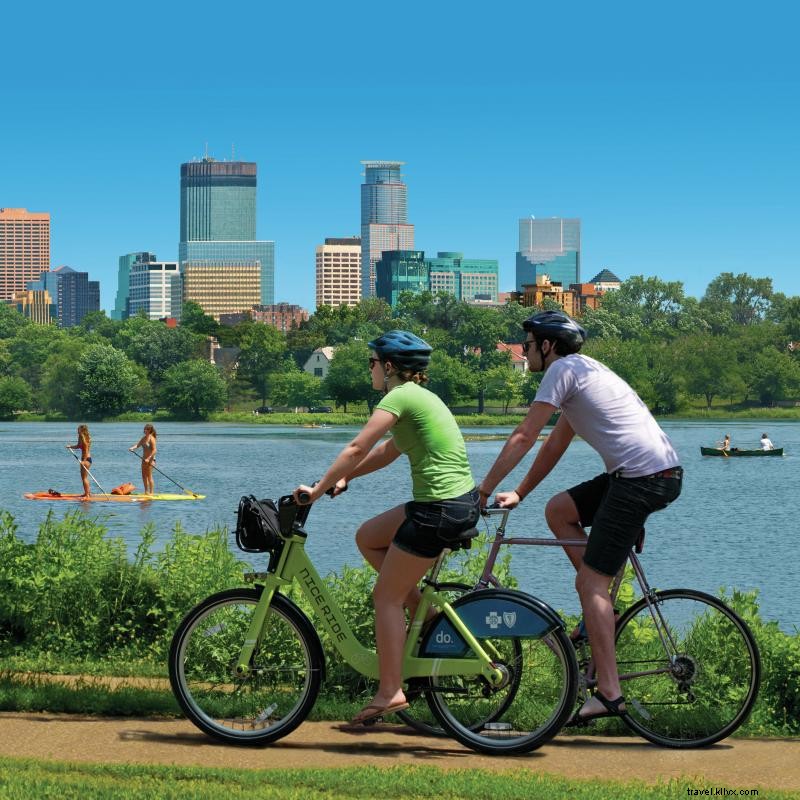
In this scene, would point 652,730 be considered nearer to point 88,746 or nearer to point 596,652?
point 596,652

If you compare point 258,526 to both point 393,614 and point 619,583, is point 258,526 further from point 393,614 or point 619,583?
point 619,583

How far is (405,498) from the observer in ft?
167

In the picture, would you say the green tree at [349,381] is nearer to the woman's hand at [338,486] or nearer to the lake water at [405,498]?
the lake water at [405,498]

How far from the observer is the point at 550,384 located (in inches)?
245

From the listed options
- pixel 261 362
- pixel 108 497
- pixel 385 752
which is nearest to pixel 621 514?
pixel 385 752

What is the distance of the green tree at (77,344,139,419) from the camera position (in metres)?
133

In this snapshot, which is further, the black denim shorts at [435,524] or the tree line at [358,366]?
the tree line at [358,366]

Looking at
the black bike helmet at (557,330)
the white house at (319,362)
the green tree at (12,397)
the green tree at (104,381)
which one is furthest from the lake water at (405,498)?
the white house at (319,362)

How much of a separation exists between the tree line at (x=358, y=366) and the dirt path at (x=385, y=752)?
A: 119502 mm

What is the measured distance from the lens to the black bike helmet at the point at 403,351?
6379 mm

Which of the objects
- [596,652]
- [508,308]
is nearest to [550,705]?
[596,652]

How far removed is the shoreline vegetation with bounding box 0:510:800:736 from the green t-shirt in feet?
4.38

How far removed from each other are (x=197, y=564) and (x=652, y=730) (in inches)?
139

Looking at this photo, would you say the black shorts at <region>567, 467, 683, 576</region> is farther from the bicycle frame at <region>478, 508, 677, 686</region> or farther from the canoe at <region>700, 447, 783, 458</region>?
the canoe at <region>700, 447, 783, 458</region>
